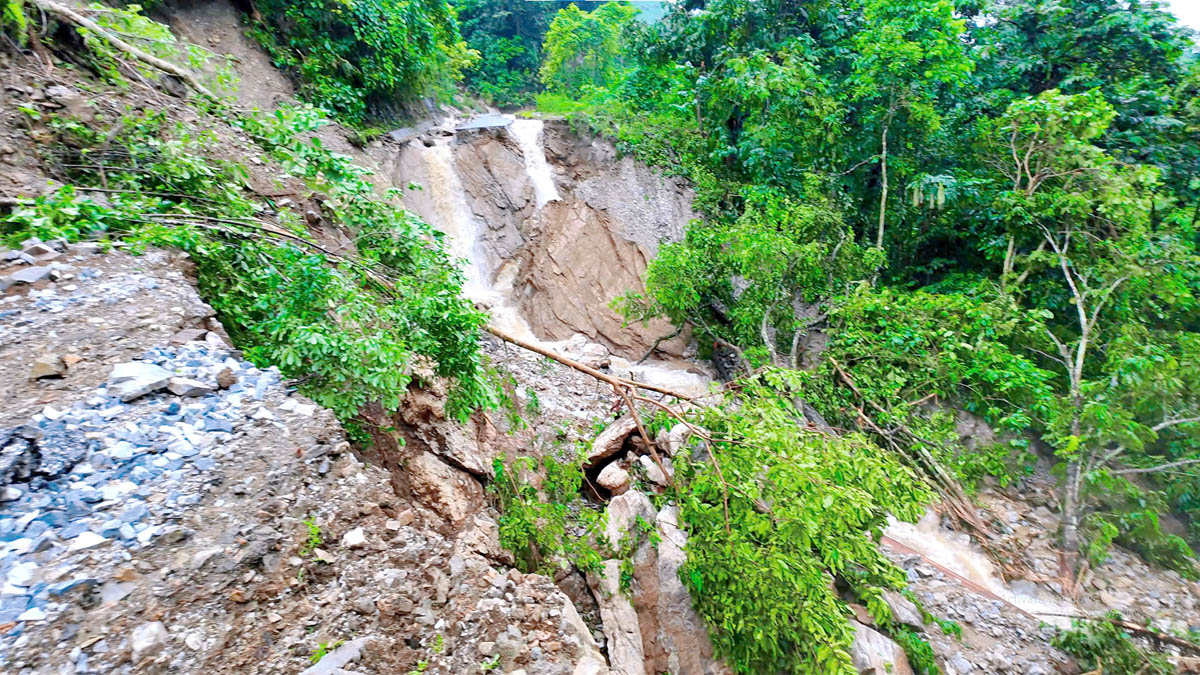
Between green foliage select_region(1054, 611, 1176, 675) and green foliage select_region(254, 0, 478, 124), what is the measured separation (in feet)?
39.2

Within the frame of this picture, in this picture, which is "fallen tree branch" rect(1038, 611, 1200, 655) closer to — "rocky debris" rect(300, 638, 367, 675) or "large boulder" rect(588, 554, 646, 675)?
"large boulder" rect(588, 554, 646, 675)

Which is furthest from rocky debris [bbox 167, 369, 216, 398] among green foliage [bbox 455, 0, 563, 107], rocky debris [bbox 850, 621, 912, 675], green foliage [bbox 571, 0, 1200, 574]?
green foliage [bbox 455, 0, 563, 107]

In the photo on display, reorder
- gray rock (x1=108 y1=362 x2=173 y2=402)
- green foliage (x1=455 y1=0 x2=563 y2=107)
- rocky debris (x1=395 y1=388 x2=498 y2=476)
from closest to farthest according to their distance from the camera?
gray rock (x1=108 y1=362 x2=173 y2=402) < rocky debris (x1=395 y1=388 x2=498 y2=476) < green foliage (x1=455 y1=0 x2=563 y2=107)

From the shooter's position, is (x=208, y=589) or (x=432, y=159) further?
(x=432, y=159)

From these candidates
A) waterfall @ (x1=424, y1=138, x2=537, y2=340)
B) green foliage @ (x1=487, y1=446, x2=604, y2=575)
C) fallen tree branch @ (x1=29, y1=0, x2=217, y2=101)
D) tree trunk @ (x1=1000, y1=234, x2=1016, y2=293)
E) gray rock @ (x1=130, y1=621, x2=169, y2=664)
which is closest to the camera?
gray rock @ (x1=130, y1=621, x2=169, y2=664)

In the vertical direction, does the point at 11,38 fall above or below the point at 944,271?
above

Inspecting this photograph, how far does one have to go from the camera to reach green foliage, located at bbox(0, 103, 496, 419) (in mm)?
3494

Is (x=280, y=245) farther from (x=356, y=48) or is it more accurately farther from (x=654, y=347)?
(x=356, y=48)

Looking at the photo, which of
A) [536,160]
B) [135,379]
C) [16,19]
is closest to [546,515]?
[135,379]

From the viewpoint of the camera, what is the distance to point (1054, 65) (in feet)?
31.1

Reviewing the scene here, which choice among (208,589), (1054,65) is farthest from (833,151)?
(208,589)

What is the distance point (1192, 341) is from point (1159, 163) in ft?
11.9

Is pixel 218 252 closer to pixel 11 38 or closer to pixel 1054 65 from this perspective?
pixel 11 38

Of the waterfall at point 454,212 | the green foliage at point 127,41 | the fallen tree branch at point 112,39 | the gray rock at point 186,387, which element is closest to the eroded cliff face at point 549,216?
the waterfall at point 454,212
